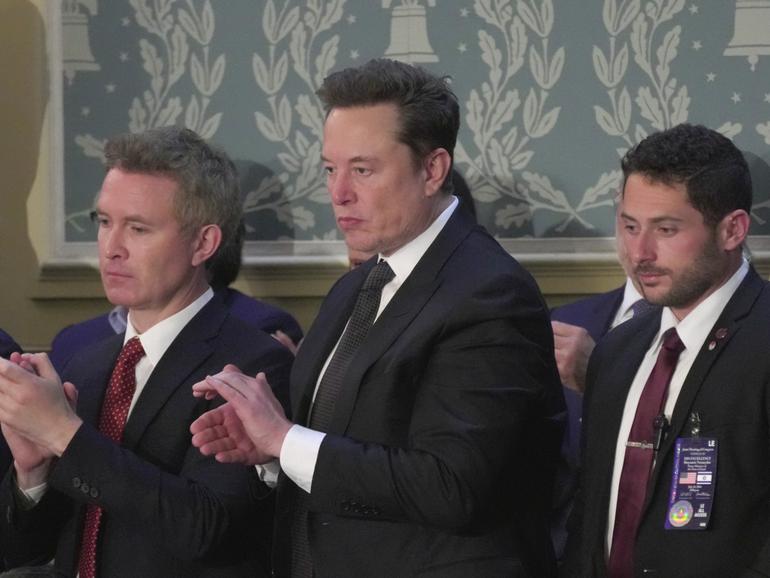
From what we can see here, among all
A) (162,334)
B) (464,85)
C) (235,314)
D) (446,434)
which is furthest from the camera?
(464,85)

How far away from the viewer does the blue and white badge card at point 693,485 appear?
99.1 inches

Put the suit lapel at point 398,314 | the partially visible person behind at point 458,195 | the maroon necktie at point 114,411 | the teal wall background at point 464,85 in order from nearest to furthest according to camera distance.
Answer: the suit lapel at point 398,314
the maroon necktie at point 114,411
the partially visible person behind at point 458,195
the teal wall background at point 464,85

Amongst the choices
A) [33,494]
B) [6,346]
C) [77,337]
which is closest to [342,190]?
[33,494]

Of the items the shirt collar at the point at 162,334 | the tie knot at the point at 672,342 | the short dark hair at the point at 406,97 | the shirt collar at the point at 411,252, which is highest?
the short dark hair at the point at 406,97

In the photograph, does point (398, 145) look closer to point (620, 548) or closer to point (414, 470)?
point (414, 470)

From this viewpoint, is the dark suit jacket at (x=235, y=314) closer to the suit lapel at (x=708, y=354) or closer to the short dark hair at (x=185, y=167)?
the short dark hair at (x=185, y=167)

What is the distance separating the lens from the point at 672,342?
9.01 ft

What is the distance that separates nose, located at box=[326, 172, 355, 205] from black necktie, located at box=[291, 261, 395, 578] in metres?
0.17

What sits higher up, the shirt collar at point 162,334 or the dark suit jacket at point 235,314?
the shirt collar at point 162,334

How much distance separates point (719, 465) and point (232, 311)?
165 cm

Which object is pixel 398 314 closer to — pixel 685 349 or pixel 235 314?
pixel 685 349

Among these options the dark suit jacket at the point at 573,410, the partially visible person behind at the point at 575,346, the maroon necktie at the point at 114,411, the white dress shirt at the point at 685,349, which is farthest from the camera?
the dark suit jacket at the point at 573,410

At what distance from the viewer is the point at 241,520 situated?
2.83 m

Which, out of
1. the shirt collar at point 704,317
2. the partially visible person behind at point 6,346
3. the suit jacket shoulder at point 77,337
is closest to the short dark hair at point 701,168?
the shirt collar at point 704,317
